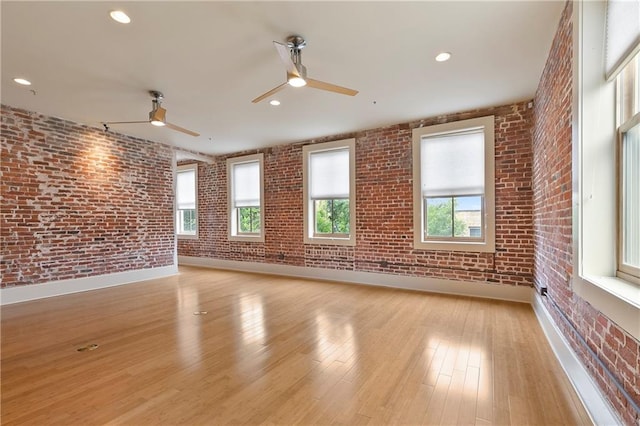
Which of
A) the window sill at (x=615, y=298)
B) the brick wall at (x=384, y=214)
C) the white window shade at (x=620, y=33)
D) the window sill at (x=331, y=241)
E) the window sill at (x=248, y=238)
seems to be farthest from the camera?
the window sill at (x=248, y=238)

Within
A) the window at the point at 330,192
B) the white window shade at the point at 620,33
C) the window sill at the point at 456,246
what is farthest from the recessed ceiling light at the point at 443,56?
the window sill at the point at 456,246

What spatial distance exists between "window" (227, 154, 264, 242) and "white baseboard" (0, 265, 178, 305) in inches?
74.8

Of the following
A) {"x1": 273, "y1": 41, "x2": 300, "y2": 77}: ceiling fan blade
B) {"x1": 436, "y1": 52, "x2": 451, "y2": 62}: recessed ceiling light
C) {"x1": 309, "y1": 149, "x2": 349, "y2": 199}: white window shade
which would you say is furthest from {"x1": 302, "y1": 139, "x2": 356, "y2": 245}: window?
{"x1": 273, "y1": 41, "x2": 300, "y2": 77}: ceiling fan blade

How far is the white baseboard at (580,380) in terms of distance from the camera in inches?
65.7

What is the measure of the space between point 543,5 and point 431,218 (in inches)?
129

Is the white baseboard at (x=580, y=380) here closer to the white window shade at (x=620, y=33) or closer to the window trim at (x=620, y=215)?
the window trim at (x=620, y=215)

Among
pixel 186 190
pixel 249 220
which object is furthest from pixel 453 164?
pixel 186 190

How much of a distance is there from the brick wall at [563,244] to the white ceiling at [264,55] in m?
0.43

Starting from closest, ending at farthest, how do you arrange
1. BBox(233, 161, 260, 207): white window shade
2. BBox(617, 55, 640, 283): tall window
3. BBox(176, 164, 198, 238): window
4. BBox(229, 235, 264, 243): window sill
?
BBox(617, 55, 640, 283): tall window < BBox(229, 235, 264, 243): window sill < BBox(233, 161, 260, 207): white window shade < BBox(176, 164, 198, 238): window

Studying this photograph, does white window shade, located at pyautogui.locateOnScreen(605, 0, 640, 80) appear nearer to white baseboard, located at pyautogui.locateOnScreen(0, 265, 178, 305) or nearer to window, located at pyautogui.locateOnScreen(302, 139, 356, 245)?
window, located at pyautogui.locateOnScreen(302, 139, 356, 245)

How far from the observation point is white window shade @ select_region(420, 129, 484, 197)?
15.0 ft

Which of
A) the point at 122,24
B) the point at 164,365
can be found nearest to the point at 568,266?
the point at 164,365

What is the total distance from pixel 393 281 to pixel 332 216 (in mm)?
1843

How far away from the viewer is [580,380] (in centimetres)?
201
